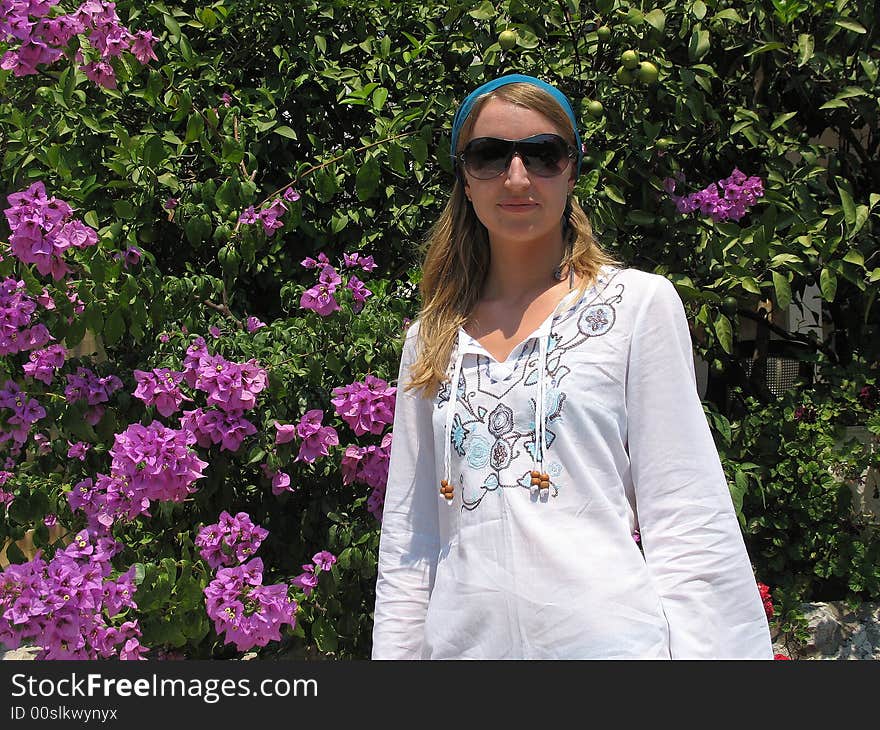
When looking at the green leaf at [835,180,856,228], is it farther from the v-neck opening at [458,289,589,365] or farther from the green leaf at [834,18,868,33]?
the v-neck opening at [458,289,589,365]

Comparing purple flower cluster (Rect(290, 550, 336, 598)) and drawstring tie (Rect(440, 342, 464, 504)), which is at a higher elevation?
drawstring tie (Rect(440, 342, 464, 504))

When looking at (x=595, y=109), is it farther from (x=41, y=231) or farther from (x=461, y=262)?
(x=41, y=231)

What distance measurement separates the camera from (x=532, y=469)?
1411mm

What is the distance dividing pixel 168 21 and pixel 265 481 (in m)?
1.34

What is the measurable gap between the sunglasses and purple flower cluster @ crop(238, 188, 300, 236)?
3.42ft

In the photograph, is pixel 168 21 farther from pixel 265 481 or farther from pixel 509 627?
pixel 509 627

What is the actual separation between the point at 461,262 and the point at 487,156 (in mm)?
217

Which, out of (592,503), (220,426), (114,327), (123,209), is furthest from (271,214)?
(592,503)

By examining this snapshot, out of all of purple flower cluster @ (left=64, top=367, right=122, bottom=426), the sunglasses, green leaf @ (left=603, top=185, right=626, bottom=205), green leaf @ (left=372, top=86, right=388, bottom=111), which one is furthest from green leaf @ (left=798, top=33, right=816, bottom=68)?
purple flower cluster @ (left=64, top=367, right=122, bottom=426)

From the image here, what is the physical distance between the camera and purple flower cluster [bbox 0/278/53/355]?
7.60 feet

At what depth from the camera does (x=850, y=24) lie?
2.69 meters

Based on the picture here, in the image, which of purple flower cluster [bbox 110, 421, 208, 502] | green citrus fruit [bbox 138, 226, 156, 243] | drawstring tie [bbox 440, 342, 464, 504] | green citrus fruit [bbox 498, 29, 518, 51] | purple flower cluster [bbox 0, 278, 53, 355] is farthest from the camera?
green citrus fruit [bbox 138, 226, 156, 243]

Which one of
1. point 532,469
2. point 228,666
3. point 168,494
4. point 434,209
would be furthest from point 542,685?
point 434,209

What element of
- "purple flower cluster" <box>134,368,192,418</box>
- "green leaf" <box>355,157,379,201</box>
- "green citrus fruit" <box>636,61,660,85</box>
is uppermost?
"green citrus fruit" <box>636,61,660,85</box>
